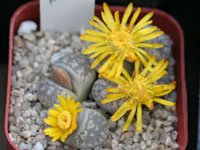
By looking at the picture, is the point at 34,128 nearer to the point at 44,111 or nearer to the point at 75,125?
the point at 44,111

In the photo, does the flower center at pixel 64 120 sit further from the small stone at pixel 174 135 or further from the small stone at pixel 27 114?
the small stone at pixel 174 135

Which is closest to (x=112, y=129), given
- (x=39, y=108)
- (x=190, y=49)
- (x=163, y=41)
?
(x=39, y=108)

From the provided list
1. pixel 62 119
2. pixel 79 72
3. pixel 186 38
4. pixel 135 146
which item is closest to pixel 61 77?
pixel 79 72

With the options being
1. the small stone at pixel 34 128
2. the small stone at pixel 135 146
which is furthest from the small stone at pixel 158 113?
the small stone at pixel 34 128

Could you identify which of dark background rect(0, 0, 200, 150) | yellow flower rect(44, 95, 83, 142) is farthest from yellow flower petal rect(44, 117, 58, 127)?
dark background rect(0, 0, 200, 150)

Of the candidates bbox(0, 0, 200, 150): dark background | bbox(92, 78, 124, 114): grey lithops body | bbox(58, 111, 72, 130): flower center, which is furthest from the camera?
bbox(0, 0, 200, 150): dark background

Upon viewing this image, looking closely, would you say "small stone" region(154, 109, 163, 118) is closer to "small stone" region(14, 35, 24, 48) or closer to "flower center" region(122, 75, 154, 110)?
"flower center" region(122, 75, 154, 110)

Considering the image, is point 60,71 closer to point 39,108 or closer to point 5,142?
point 39,108
